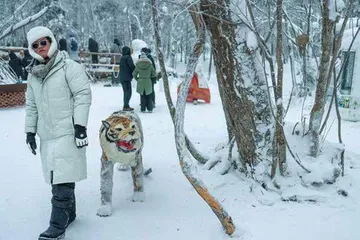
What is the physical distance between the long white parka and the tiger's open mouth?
0.49m

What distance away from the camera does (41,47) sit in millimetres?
3064

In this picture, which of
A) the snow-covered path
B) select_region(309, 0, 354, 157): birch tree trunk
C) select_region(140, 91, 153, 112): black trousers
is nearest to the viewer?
the snow-covered path

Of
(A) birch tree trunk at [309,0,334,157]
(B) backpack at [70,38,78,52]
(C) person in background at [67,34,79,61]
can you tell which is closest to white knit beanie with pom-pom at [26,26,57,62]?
(A) birch tree trunk at [309,0,334,157]

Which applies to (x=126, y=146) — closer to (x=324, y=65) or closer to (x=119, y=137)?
(x=119, y=137)

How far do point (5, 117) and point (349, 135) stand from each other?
8148mm

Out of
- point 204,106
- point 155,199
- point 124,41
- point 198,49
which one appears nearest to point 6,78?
A: point 204,106

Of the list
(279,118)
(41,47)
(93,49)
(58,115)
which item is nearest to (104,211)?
(58,115)

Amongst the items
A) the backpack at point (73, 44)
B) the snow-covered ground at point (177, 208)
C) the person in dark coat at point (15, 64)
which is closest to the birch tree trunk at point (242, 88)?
the snow-covered ground at point (177, 208)

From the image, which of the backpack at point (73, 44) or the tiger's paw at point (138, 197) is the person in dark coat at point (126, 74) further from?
the backpack at point (73, 44)

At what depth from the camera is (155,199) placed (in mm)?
3957

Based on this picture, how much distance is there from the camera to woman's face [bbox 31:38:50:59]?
3.05m

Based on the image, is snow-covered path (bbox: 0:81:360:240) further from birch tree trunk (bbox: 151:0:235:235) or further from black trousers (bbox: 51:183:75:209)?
black trousers (bbox: 51:183:75:209)

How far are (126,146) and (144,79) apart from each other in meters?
6.02

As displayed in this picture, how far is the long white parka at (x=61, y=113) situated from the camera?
3072 mm
